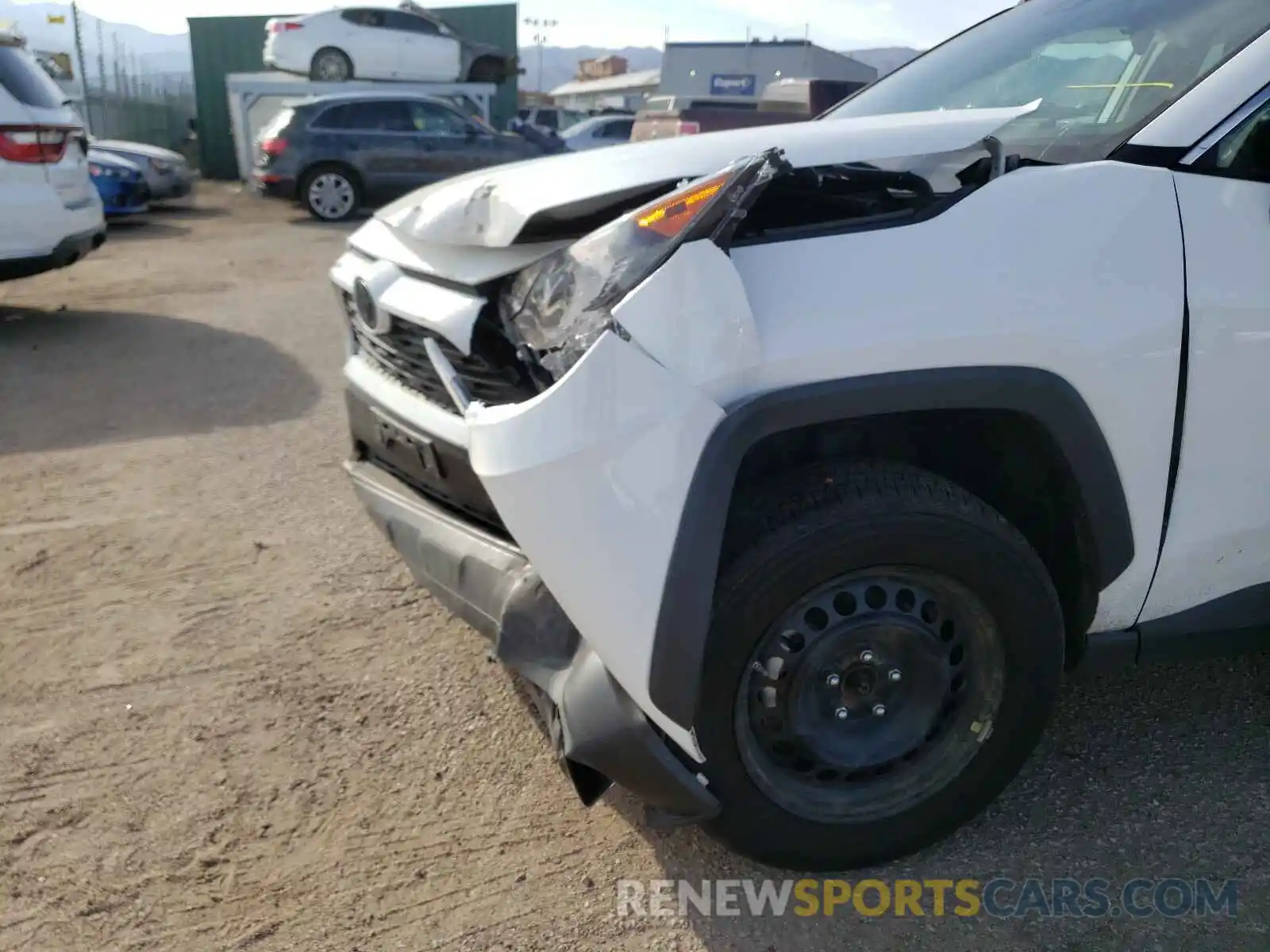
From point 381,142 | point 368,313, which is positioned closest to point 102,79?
point 381,142

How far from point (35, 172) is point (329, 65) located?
12.8 m

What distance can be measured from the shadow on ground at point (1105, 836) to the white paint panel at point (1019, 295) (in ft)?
2.79

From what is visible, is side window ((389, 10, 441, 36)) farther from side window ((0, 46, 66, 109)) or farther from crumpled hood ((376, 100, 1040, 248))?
crumpled hood ((376, 100, 1040, 248))

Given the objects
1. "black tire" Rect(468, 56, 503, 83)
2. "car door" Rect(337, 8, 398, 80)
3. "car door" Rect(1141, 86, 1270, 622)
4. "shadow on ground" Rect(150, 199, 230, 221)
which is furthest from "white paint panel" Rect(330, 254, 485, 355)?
"black tire" Rect(468, 56, 503, 83)

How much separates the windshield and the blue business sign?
2377 centimetres

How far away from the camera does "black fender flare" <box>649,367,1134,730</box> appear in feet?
5.74

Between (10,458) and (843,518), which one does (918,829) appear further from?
(10,458)

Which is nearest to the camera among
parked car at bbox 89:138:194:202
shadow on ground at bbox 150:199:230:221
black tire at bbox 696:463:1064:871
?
black tire at bbox 696:463:1064:871

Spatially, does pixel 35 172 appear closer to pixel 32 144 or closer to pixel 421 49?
pixel 32 144

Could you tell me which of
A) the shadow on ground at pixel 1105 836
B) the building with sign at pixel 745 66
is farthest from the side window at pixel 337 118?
the building with sign at pixel 745 66

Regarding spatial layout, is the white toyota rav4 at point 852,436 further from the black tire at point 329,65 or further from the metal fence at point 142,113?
the metal fence at point 142,113

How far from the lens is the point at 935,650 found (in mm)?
2092

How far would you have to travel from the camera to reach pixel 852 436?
2.09 metres

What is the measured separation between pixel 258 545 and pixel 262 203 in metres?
15.4
